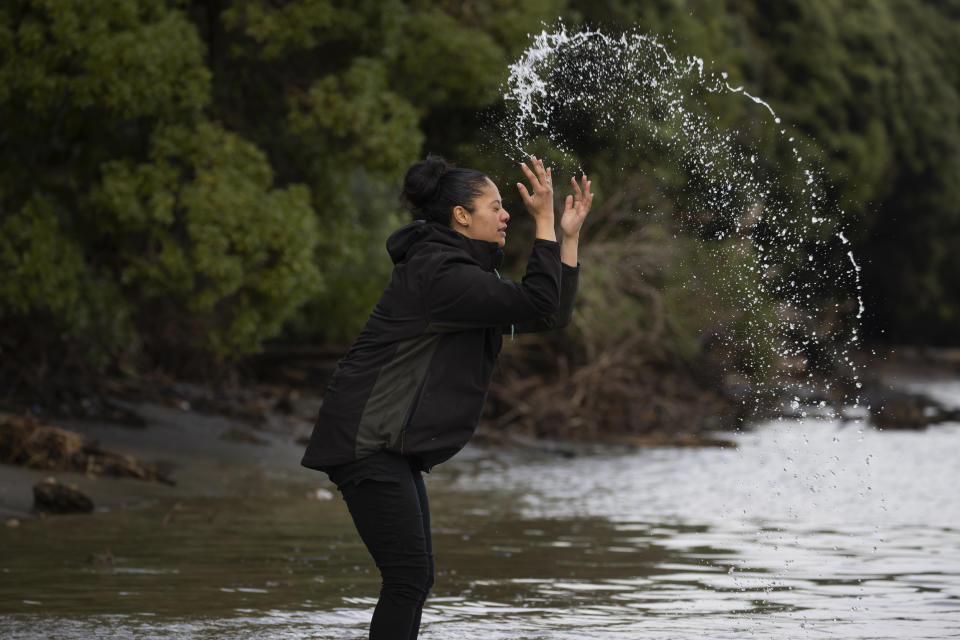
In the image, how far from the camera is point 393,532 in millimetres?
4863

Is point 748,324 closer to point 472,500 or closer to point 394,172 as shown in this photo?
point 394,172

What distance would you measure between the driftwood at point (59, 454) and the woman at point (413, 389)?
26.8 ft

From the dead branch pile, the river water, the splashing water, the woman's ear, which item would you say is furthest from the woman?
the dead branch pile

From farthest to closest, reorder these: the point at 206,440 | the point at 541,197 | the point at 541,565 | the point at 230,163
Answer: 1. the point at 206,440
2. the point at 230,163
3. the point at 541,565
4. the point at 541,197

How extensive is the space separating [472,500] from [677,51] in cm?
1398

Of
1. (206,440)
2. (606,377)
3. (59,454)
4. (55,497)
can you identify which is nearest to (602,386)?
(606,377)

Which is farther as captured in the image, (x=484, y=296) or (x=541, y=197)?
(x=541, y=197)

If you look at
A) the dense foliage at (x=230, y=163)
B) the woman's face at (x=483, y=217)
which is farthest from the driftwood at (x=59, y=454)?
the woman's face at (x=483, y=217)

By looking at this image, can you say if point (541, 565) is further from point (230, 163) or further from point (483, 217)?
→ point (230, 163)

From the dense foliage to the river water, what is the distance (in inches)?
99.2

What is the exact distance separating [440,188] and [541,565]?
4422mm

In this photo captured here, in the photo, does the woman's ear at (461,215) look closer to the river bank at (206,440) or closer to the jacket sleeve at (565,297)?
the jacket sleeve at (565,297)

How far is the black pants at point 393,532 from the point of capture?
4.86 m

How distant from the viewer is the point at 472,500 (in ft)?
42.3
